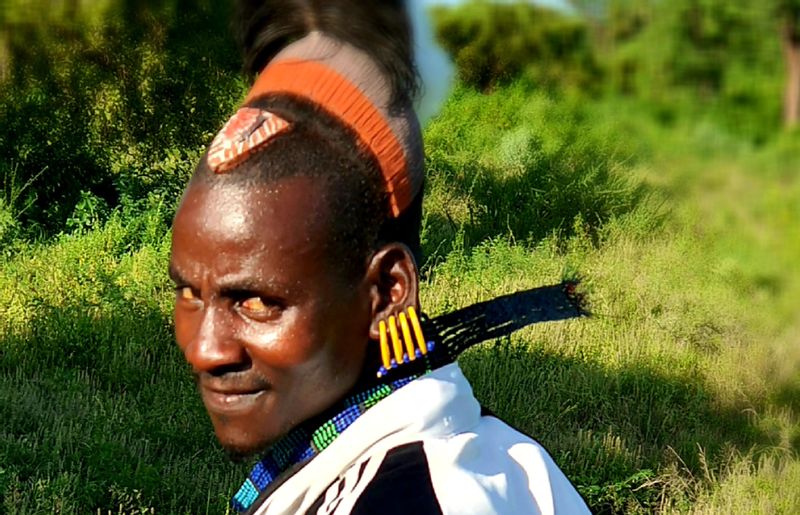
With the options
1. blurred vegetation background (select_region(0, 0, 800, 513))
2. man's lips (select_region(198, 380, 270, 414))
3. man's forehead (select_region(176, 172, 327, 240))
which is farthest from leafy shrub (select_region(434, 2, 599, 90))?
man's lips (select_region(198, 380, 270, 414))

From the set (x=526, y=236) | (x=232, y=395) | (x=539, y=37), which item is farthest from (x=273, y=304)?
(x=526, y=236)

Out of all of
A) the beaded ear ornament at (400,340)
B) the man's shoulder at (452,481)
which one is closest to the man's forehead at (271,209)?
the beaded ear ornament at (400,340)

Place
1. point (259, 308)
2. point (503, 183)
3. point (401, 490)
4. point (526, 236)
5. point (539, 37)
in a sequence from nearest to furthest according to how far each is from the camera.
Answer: point (539, 37), point (401, 490), point (259, 308), point (526, 236), point (503, 183)

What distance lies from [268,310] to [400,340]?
152mm

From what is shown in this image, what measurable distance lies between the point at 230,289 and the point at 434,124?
7807mm

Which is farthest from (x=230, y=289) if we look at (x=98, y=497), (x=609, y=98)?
(x=98, y=497)

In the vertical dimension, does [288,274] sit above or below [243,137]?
below

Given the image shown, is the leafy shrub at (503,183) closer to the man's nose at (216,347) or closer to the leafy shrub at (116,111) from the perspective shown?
the leafy shrub at (116,111)

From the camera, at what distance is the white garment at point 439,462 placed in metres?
1.08

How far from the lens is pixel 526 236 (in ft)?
24.4

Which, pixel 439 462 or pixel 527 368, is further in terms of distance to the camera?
pixel 527 368

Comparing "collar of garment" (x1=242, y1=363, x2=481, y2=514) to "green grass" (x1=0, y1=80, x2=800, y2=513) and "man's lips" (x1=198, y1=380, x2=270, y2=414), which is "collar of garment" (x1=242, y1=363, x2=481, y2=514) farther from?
"green grass" (x1=0, y1=80, x2=800, y2=513)

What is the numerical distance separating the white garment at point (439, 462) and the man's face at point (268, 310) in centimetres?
6

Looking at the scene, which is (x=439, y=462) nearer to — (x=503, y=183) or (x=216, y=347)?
(x=216, y=347)
